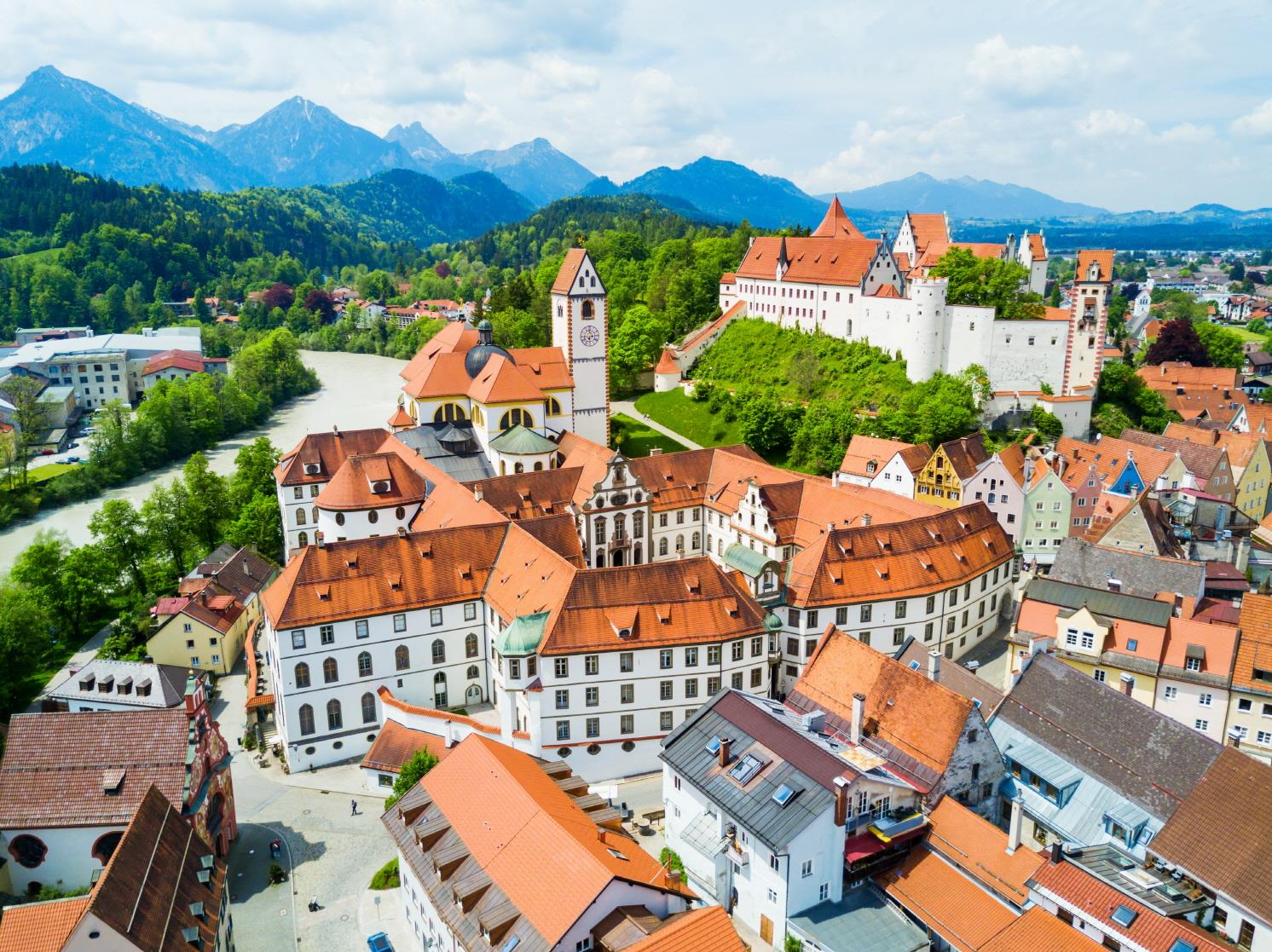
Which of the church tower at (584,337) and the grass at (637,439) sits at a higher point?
the church tower at (584,337)

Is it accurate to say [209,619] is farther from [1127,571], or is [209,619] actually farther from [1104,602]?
[1127,571]

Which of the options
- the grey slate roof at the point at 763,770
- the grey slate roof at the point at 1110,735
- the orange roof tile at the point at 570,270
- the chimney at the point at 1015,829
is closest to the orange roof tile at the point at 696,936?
the grey slate roof at the point at 763,770

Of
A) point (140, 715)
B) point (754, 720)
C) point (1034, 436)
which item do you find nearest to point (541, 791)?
point (754, 720)

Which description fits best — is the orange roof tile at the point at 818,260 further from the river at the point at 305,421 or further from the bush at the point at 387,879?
the bush at the point at 387,879

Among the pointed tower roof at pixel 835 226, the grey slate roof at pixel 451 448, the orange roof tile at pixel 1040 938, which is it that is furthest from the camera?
the pointed tower roof at pixel 835 226

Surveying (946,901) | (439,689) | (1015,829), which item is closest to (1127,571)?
(1015,829)

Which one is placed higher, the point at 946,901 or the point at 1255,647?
the point at 1255,647
